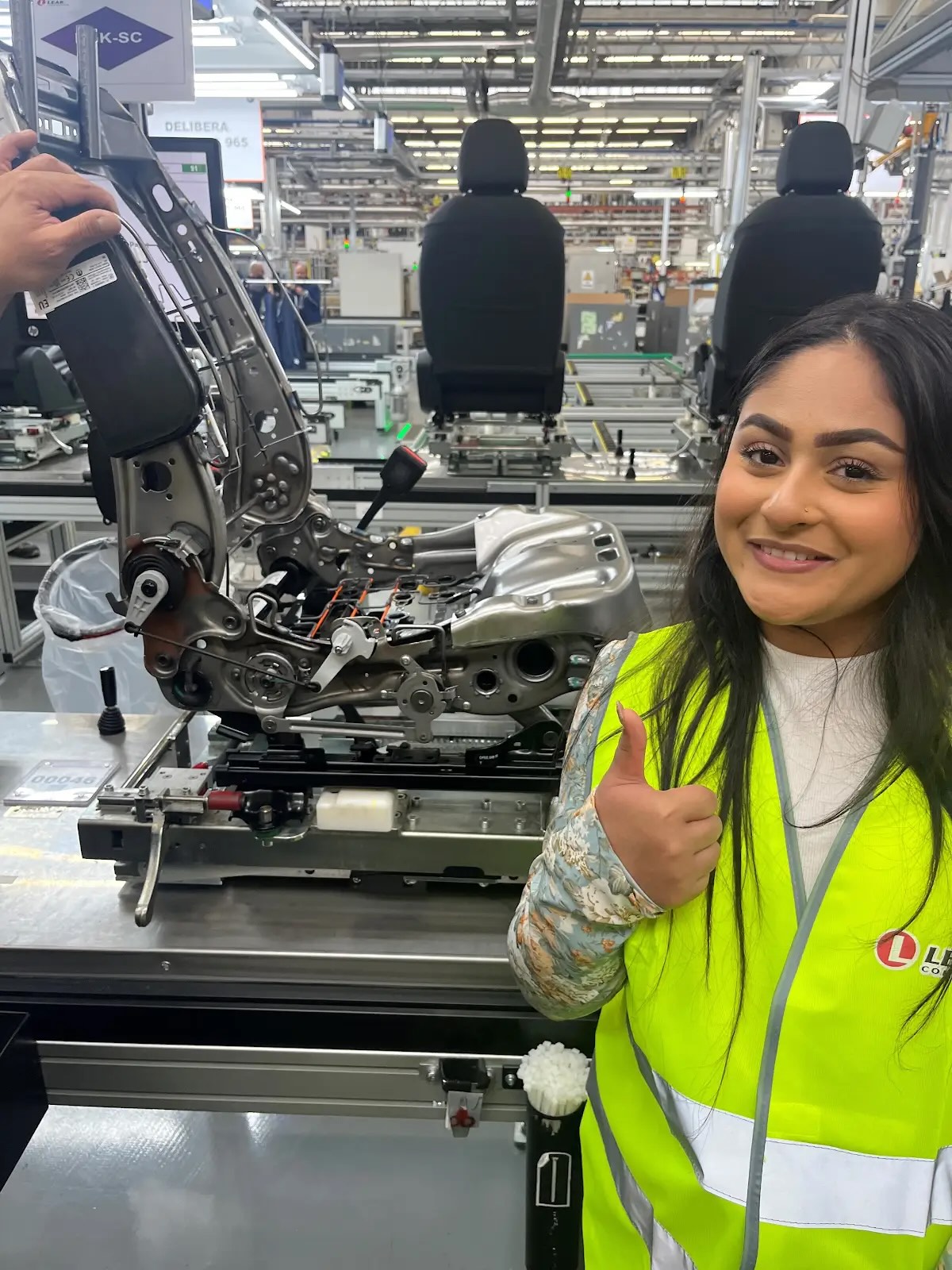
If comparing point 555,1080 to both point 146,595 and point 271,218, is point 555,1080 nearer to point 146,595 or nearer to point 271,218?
point 146,595

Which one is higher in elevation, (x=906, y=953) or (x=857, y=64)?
(x=857, y=64)

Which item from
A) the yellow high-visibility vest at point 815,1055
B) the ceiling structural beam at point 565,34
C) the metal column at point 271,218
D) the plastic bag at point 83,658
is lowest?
the plastic bag at point 83,658

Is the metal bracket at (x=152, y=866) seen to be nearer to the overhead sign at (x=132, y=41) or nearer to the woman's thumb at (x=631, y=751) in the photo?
the woman's thumb at (x=631, y=751)

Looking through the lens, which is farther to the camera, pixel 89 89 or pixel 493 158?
pixel 493 158

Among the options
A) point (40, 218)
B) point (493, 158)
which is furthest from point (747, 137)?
point (40, 218)

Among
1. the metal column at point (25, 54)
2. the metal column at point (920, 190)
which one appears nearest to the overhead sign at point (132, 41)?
the metal column at point (25, 54)

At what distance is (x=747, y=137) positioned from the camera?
509cm

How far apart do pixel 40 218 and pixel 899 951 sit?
1.37 metres

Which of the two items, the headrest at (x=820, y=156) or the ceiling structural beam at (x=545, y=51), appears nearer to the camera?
the headrest at (x=820, y=156)

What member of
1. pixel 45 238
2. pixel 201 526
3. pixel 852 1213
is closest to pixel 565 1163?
pixel 852 1213

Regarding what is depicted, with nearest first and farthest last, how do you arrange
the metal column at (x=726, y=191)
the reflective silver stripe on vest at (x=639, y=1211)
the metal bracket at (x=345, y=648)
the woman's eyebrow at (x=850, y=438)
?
the woman's eyebrow at (x=850, y=438) → the reflective silver stripe on vest at (x=639, y=1211) → the metal bracket at (x=345, y=648) → the metal column at (x=726, y=191)

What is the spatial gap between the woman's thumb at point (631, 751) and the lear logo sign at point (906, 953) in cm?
24

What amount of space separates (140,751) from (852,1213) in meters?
1.47

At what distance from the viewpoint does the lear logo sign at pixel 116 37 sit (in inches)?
77.4
